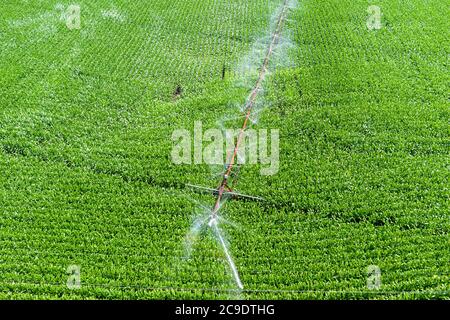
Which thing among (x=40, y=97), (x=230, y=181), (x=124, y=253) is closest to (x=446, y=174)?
(x=230, y=181)

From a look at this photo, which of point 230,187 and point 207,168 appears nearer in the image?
point 230,187

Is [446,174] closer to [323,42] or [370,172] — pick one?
[370,172]

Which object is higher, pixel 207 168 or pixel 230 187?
pixel 207 168
